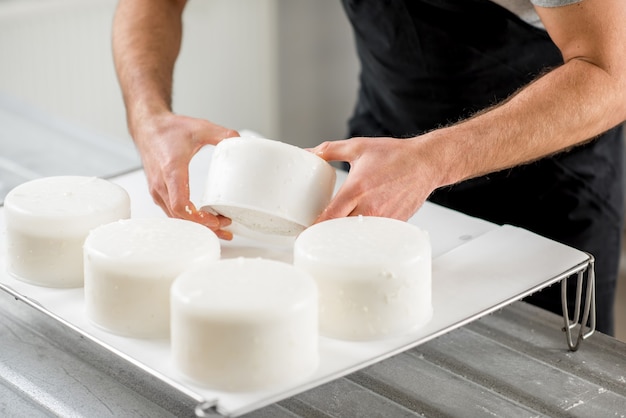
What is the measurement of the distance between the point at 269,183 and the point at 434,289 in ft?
0.73

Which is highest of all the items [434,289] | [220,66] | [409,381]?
[434,289]

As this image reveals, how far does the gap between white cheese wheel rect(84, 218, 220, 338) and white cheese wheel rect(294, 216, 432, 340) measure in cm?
12

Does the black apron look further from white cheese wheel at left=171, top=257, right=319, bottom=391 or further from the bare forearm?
white cheese wheel at left=171, top=257, right=319, bottom=391

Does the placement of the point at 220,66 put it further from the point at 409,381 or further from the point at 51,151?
the point at 409,381

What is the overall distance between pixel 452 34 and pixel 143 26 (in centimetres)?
50

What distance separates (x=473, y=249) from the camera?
121cm

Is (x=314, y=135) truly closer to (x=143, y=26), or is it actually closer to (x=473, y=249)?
(x=143, y=26)

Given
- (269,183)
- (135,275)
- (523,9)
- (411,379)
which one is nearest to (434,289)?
(411,379)

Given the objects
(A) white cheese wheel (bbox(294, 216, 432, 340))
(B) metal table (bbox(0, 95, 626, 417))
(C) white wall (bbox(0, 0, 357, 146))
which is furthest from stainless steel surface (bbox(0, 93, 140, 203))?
(C) white wall (bbox(0, 0, 357, 146))

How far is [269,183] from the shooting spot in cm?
110

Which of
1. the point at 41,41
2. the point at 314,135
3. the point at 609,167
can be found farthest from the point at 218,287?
the point at 314,135

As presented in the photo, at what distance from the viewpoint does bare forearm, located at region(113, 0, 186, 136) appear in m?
1.42

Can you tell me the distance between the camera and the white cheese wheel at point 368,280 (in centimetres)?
99

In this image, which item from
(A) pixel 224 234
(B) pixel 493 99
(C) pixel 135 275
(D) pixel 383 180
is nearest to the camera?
(C) pixel 135 275
